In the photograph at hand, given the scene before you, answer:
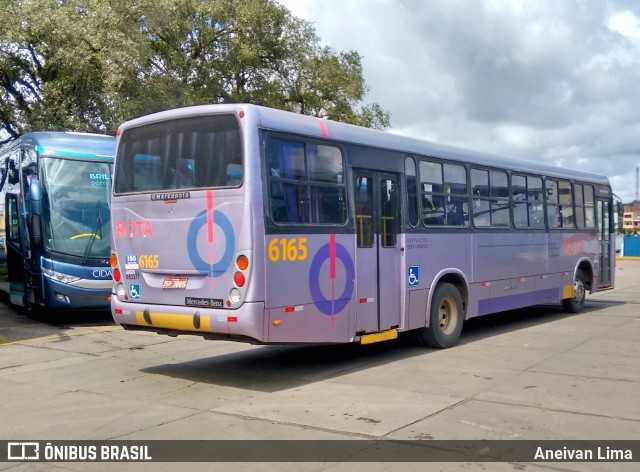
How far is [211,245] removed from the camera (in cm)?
798

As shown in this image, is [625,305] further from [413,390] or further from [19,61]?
[19,61]

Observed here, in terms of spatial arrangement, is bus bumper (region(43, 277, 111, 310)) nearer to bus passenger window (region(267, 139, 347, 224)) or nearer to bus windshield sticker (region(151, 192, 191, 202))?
bus windshield sticker (region(151, 192, 191, 202))

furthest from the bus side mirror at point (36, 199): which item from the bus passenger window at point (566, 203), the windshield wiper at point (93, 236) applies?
the bus passenger window at point (566, 203)

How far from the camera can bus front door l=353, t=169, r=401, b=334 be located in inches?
363

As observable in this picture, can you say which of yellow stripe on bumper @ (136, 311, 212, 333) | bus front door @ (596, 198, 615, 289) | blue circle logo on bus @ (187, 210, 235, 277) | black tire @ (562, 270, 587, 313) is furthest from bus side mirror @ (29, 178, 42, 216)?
bus front door @ (596, 198, 615, 289)

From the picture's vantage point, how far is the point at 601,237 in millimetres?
17016

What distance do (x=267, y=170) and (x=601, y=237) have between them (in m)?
11.9

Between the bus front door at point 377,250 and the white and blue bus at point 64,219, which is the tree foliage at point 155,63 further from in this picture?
→ the bus front door at point 377,250

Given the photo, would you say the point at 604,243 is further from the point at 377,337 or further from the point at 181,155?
the point at 181,155

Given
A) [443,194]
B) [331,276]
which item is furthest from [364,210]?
[443,194]

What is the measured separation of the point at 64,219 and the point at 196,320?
22.5 feet

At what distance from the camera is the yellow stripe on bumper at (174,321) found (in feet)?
25.9

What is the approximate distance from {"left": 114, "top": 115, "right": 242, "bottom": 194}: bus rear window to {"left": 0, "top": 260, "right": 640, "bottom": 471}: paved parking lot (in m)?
2.52

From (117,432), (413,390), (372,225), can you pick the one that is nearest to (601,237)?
(372,225)
